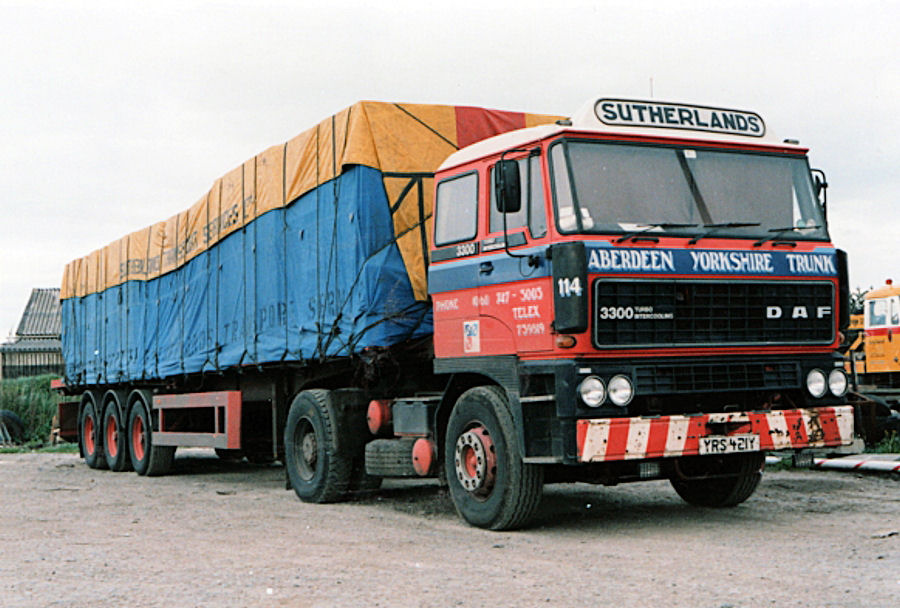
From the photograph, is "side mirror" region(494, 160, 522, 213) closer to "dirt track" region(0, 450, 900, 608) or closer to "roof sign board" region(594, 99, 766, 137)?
"roof sign board" region(594, 99, 766, 137)

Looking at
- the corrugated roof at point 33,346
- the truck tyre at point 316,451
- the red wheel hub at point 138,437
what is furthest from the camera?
the corrugated roof at point 33,346

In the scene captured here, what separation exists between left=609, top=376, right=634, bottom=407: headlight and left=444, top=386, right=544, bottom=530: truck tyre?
0.84 m

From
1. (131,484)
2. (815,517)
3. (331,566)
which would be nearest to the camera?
(331,566)

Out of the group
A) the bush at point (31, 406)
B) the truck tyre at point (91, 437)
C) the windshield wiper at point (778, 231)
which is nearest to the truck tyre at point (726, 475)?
the windshield wiper at point (778, 231)

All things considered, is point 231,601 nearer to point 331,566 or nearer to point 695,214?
point 331,566

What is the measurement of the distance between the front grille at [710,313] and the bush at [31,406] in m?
23.1

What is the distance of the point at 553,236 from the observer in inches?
311

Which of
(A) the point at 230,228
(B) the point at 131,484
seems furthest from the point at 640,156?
(B) the point at 131,484

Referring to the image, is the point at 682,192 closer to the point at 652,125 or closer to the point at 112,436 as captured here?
the point at 652,125

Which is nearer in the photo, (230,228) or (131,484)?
(230,228)

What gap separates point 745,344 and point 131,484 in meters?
9.54

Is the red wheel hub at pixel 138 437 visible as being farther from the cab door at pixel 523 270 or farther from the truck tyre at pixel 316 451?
the cab door at pixel 523 270

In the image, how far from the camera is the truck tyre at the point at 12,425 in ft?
87.3

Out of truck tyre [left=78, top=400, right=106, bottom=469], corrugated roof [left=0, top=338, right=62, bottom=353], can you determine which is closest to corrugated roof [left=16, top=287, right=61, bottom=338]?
corrugated roof [left=0, top=338, right=62, bottom=353]
